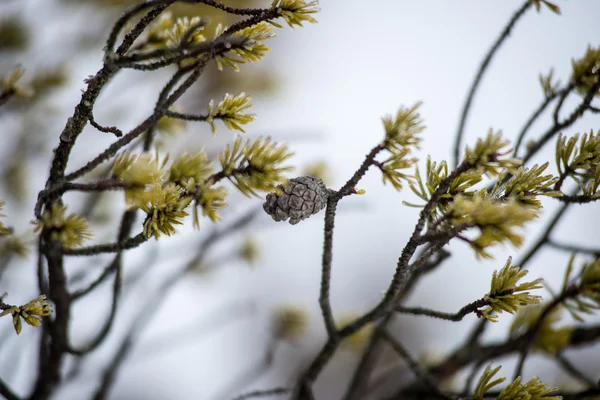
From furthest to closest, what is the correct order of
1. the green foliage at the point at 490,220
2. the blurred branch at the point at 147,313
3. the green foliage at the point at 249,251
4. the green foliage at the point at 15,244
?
1. the green foliage at the point at 249,251
2. the blurred branch at the point at 147,313
3. the green foliage at the point at 15,244
4. the green foliage at the point at 490,220

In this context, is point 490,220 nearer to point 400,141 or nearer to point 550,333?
point 400,141

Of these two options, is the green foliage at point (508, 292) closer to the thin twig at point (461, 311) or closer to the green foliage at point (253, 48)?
the thin twig at point (461, 311)

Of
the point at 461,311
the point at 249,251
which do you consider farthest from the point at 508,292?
the point at 249,251

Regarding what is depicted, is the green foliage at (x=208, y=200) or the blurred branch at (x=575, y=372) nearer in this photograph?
the green foliage at (x=208, y=200)

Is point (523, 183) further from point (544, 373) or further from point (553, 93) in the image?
point (544, 373)

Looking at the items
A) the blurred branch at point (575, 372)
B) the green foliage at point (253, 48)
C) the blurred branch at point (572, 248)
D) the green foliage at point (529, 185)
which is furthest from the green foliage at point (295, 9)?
the blurred branch at point (575, 372)

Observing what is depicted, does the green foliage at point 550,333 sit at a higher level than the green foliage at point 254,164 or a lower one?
lower

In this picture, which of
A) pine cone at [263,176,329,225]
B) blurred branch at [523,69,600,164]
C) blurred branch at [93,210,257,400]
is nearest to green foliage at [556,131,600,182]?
blurred branch at [523,69,600,164]
